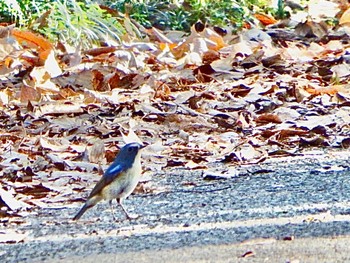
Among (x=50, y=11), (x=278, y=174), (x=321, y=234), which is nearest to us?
(x=321, y=234)

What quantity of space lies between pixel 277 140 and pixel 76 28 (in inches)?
165

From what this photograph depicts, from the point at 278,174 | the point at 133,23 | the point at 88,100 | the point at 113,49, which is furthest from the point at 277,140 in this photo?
the point at 133,23

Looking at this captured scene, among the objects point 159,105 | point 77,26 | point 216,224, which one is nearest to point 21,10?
point 77,26

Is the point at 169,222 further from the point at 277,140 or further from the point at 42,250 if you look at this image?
the point at 277,140

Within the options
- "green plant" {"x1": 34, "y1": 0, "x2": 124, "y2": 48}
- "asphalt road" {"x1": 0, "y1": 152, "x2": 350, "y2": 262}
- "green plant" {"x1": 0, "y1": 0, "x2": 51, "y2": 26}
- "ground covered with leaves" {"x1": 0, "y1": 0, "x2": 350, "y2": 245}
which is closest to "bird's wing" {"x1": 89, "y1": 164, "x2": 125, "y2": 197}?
"asphalt road" {"x1": 0, "y1": 152, "x2": 350, "y2": 262}

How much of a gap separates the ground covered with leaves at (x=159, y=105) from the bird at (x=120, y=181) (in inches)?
15.9

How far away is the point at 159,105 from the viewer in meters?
7.43

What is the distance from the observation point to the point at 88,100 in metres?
7.73

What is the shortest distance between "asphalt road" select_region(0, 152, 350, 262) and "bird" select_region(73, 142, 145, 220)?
3.8 inches

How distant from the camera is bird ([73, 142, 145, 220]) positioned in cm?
445

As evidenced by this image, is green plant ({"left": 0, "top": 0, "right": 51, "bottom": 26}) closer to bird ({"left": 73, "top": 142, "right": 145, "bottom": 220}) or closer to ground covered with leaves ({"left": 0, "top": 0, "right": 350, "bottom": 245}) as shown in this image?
ground covered with leaves ({"left": 0, "top": 0, "right": 350, "bottom": 245})

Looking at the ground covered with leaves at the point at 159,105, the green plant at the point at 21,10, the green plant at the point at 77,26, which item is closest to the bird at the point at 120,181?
the ground covered with leaves at the point at 159,105

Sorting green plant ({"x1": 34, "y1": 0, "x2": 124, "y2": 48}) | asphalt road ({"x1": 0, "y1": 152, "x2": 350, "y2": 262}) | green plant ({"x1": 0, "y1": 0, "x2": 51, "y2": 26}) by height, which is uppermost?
asphalt road ({"x1": 0, "y1": 152, "x2": 350, "y2": 262})

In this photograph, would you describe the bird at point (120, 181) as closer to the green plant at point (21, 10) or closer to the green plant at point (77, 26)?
the green plant at point (77, 26)
